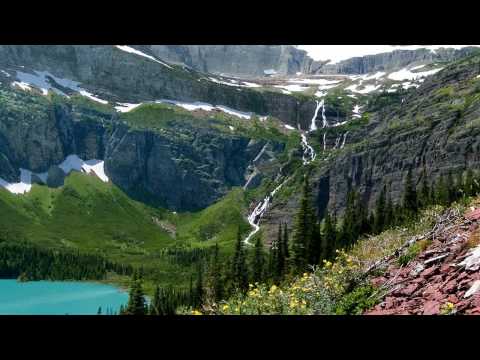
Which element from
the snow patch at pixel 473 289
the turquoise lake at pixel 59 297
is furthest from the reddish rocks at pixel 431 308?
the turquoise lake at pixel 59 297

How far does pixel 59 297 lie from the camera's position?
16125cm

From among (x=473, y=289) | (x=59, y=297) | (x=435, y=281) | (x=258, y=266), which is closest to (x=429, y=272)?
(x=435, y=281)

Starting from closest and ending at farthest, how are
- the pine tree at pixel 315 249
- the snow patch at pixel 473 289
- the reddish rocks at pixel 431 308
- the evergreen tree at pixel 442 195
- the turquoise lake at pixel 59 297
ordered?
1. the snow patch at pixel 473 289
2. the reddish rocks at pixel 431 308
3. the evergreen tree at pixel 442 195
4. the pine tree at pixel 315 249
5. the turquoise lake at pixel 59 297

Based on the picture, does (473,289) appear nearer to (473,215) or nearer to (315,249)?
(473,215)

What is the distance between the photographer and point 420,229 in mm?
16156

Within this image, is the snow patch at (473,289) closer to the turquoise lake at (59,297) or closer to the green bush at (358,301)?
the green bush at (358,301)

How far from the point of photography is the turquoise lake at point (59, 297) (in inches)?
5494

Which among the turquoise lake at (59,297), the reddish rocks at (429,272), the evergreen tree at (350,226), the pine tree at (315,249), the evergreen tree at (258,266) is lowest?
the turquoise lake at (59,297)

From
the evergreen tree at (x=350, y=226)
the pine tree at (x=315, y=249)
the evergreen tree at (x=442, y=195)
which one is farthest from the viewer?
the evergreen tree at (x=350, y=226)

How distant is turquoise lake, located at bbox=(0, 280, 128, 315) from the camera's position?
140m

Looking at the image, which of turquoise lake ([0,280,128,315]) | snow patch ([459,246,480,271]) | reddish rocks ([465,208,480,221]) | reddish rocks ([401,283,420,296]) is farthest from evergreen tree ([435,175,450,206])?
turquoise lake ([0,280,128,315])

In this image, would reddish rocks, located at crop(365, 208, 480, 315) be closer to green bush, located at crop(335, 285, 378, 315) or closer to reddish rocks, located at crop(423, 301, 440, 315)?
reddish rocks, located at crop(423, 301, 440, 315)

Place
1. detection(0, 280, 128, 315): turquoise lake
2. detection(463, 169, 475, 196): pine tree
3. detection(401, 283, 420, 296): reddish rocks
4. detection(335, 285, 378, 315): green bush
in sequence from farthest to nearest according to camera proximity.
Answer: detection(0, 280, 128, 315): turquoise lake, detection(463, 169, 475, 196): pine tree, detection(335, 285, 378, 315): green bush, detection(401, 283, 420, 296): reddish rocks
